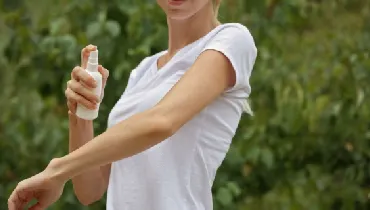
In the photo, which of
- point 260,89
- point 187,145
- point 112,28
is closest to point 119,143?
point 187,145

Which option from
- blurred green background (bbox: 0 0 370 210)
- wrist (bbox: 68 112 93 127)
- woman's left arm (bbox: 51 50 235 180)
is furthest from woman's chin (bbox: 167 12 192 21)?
blurred green background (bbox: 0 0 370 210)

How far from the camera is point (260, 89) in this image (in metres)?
2.11

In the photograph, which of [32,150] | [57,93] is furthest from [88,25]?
[32,150]

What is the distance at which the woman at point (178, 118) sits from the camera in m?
0.97

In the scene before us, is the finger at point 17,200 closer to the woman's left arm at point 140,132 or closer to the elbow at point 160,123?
the woman's left arm at point 140,132

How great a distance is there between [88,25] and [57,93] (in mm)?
177

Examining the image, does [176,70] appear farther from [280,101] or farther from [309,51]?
[309,51]

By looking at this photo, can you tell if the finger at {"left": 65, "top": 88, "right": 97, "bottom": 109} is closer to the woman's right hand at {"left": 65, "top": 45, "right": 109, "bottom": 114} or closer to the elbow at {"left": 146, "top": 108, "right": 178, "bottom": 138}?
the woman's right hand at {"left": 65, "top": 45, "right": 109, "bottom": 114}

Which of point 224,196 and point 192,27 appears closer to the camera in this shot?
point 192,27

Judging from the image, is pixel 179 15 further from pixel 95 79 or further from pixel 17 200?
pixel 17 200

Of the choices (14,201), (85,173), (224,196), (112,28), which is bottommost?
(224,196)

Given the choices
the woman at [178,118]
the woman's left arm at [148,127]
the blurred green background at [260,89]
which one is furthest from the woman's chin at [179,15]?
the blurred green background at [260,89]

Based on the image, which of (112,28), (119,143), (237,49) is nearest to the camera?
(119,143)

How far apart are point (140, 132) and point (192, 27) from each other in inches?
8.9
